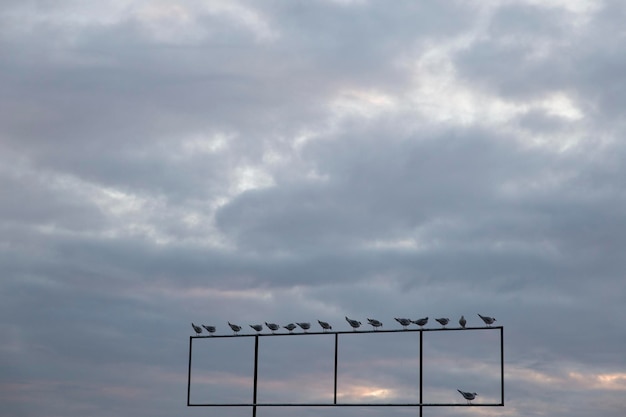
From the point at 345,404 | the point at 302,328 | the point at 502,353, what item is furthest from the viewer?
the point at 302,328

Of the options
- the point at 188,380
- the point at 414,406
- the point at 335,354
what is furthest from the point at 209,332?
the point at 414,406

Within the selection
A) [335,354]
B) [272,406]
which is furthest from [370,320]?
[272,406]

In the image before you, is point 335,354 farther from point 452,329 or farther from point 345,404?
point 452,329

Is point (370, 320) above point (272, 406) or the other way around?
above

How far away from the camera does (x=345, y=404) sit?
218 feet

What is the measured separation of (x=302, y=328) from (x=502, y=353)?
502 inches

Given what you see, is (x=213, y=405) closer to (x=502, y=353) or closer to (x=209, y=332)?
(x=209, y=332)

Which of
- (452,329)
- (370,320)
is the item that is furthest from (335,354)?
(452,329)

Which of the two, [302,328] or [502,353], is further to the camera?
[302,328]

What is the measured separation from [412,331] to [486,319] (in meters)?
3.67

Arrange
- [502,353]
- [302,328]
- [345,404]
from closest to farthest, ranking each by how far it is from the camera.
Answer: [502,353] → [345,404] → [302,328]

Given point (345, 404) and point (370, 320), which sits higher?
point (370, 320)

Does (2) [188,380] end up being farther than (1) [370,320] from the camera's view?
Yes

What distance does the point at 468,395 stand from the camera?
6262 centimetres
